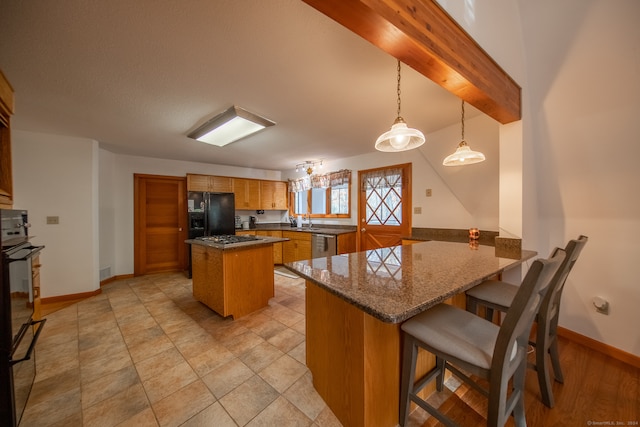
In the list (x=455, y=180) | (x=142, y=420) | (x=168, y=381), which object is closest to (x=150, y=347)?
(x=168, y=381)

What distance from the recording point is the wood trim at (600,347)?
1715mm

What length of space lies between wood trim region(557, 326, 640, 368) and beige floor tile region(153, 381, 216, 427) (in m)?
3.11

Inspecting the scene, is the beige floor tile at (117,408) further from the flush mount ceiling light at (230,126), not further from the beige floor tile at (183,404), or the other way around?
the flush mount ceiling light at (230,126)

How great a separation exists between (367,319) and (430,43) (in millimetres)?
1390

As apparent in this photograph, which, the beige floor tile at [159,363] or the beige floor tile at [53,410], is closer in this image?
the beige floor tile at [53,410]

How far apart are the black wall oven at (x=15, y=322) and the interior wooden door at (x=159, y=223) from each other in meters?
2.57

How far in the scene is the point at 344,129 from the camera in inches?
112

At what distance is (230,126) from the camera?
2.57 meters

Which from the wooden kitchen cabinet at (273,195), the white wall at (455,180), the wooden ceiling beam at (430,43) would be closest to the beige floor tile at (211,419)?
the wooden ceiling beam at (430,43)

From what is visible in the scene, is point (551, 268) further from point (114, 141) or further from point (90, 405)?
point (114, 141)

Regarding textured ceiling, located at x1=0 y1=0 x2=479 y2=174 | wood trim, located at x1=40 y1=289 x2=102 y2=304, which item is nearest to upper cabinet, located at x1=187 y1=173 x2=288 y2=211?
textured ceiling, located at x1=0 y1=0 x2=479 y2=174

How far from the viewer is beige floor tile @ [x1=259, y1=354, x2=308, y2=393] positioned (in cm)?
152

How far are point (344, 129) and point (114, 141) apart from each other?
337cm

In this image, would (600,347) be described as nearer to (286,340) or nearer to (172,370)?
(286,340)
